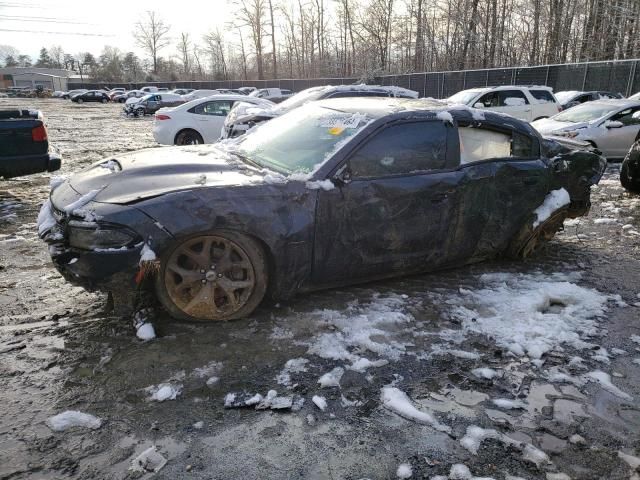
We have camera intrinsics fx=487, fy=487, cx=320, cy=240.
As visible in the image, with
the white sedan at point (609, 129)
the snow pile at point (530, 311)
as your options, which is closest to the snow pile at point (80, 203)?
the snow pile at point (530, 311)

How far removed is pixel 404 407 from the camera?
104 inches

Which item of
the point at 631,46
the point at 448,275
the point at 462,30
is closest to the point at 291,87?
the point at 462,30

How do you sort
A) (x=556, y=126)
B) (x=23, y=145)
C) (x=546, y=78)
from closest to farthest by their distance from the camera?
(x=23, y=145) < (x=556, y=126) < (x=546, y=78)

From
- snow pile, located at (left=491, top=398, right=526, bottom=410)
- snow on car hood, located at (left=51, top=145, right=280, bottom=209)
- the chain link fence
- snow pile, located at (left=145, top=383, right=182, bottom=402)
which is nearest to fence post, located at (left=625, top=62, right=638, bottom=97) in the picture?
the chain link fence

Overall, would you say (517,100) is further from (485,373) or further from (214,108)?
(485,373)

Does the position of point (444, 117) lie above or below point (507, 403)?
above

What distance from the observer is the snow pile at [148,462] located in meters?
2.16

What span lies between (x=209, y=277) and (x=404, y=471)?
5.88 feet

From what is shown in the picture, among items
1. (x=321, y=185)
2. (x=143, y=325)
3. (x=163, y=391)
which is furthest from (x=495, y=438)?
(x=143, y=325)

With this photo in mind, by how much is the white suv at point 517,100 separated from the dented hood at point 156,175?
11107mm

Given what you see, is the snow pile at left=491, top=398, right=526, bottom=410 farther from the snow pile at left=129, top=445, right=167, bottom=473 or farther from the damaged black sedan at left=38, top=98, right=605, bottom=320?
the snow pile at left=129, top=445, right=167, bottom=473

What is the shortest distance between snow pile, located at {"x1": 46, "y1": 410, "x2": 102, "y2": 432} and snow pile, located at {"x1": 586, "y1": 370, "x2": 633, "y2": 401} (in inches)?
111

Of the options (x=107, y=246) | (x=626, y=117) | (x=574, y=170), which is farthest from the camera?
(x=626, y=117)

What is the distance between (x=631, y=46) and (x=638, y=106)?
24250 mm
